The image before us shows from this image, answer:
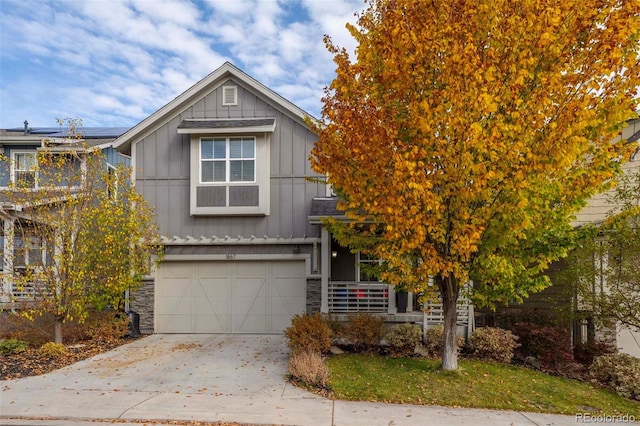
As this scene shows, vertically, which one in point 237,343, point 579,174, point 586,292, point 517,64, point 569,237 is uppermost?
point 517,64

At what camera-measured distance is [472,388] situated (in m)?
7.02

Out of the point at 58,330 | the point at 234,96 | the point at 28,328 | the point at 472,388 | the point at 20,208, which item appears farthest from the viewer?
the point at 234,96

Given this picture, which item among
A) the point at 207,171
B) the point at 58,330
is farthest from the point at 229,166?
the point at 58,330

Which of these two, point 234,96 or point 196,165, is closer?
point 196,165

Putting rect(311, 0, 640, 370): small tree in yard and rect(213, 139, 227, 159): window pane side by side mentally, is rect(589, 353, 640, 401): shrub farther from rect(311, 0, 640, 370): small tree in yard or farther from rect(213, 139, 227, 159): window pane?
rect(213, 139, 227, 159): window pane

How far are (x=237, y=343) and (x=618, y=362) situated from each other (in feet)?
28.2

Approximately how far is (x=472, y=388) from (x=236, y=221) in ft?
26.1

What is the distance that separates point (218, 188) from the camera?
12242mm

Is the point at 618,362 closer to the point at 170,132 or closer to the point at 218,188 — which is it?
the point at 218,188

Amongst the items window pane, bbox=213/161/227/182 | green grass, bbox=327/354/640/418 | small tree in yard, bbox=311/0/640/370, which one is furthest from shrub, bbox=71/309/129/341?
small tree in yard, bbox=311/0/640/370

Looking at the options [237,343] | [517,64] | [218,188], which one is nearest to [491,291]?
[517,64]

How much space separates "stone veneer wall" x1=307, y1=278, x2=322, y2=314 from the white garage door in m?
0.28

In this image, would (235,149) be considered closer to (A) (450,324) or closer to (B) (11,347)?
(B) (11,347)

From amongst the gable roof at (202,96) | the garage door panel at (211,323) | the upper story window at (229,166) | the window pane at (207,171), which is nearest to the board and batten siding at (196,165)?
the gable roof at (202,96)
